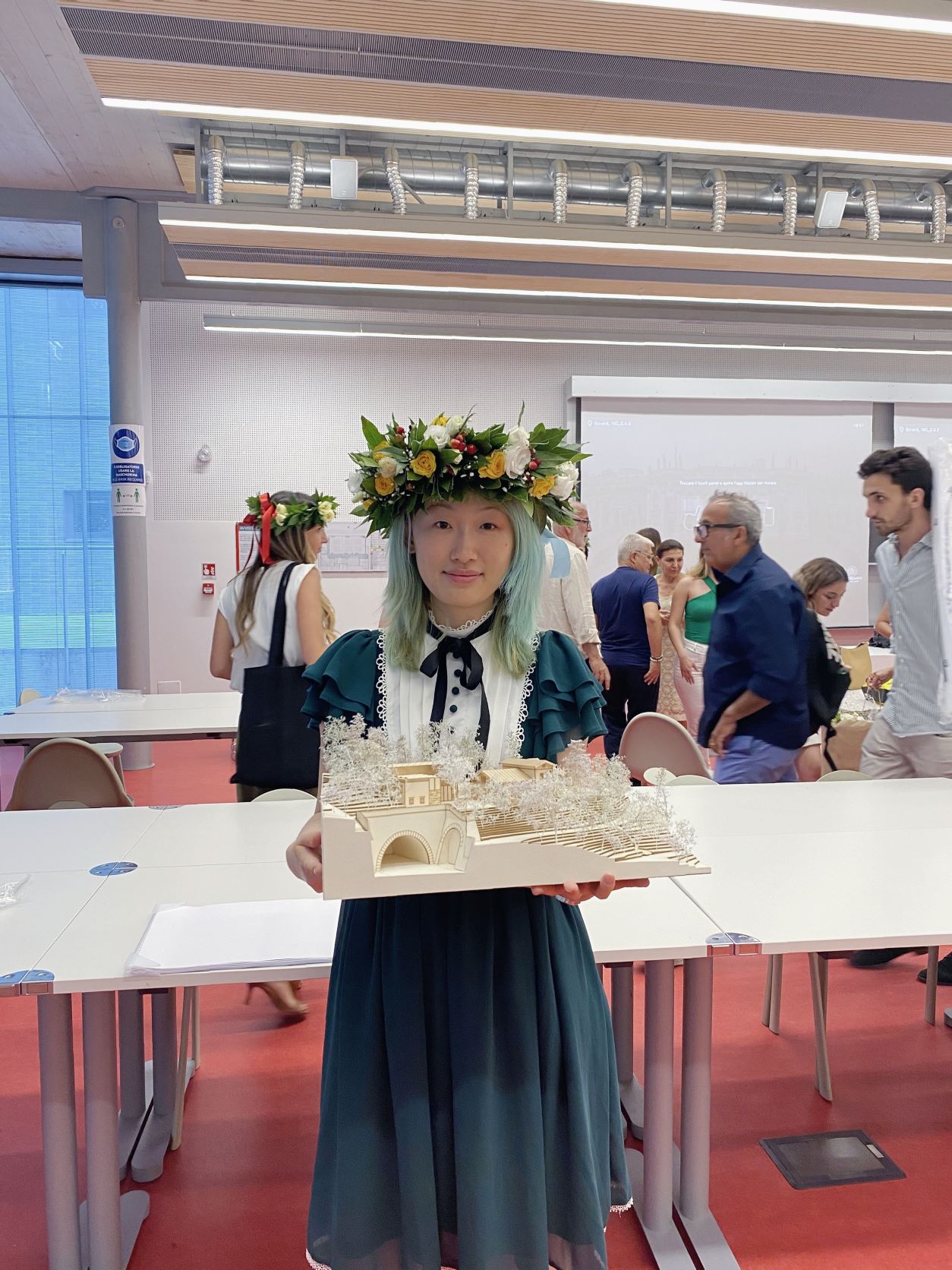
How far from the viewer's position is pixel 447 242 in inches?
183

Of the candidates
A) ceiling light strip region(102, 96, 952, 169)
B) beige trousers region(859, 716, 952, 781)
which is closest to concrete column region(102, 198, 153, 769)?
ceiling light strip region(102, 96, 952, 169)

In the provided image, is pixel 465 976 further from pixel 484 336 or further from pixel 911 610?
pixel 484 336

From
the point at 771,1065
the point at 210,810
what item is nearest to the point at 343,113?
the point at 210,810

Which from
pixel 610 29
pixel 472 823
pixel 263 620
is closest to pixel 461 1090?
pixel 472 823

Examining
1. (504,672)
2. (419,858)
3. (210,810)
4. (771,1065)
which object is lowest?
(771,1065)

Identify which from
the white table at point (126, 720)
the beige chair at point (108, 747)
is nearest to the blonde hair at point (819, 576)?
the white table at point (126, 720)

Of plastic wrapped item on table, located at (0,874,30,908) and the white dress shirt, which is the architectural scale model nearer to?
plastic wrapped item on table, located at (0,874,30,908)

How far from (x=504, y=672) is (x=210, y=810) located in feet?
5.22

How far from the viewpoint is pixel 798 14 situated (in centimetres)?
269

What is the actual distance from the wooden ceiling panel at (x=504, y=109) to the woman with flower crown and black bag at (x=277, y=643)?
54.6 inches

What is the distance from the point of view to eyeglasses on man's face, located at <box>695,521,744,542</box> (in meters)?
3.45

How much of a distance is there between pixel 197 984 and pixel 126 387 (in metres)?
6.60

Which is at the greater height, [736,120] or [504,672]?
[736,120]

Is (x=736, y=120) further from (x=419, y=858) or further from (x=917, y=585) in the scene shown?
(x=419, y=858)
